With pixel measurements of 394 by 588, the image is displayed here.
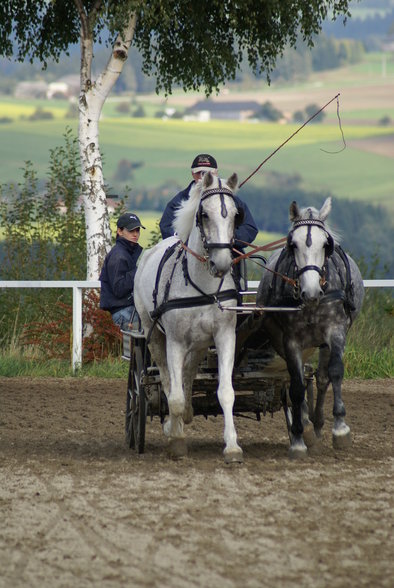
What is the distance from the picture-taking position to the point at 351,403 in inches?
480

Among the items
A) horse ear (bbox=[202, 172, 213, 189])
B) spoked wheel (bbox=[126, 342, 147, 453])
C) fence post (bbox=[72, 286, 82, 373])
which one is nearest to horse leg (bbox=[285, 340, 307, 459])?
spoked wheel (bbox=[126, 342, 147, 453])

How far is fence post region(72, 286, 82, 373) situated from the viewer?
49.4 feet

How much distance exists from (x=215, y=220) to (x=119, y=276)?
2.53 m

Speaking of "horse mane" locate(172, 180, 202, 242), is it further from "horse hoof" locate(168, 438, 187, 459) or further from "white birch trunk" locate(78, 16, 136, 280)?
"white birch trunk" locate(78, 16, 136, 280)

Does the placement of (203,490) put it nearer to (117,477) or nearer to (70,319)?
(117,477)

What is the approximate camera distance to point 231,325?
7910 millimetres

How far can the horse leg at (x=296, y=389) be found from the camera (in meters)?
8.21

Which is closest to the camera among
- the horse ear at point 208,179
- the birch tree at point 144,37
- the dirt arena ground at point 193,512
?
the dirt arena ground at point 193,512

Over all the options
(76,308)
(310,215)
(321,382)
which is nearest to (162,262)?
(310,215)

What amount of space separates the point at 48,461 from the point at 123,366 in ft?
22.3

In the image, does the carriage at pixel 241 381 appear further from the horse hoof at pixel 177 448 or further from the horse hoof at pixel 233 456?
the horse hoof at pixel 233 456

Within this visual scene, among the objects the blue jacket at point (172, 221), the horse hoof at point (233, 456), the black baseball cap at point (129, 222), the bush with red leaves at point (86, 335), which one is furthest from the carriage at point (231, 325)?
the bush with red leaves at point (86, 335)

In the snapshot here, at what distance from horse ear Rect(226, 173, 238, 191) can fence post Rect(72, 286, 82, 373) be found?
7.39 m

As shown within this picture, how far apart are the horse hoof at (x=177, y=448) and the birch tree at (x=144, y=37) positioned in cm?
884
